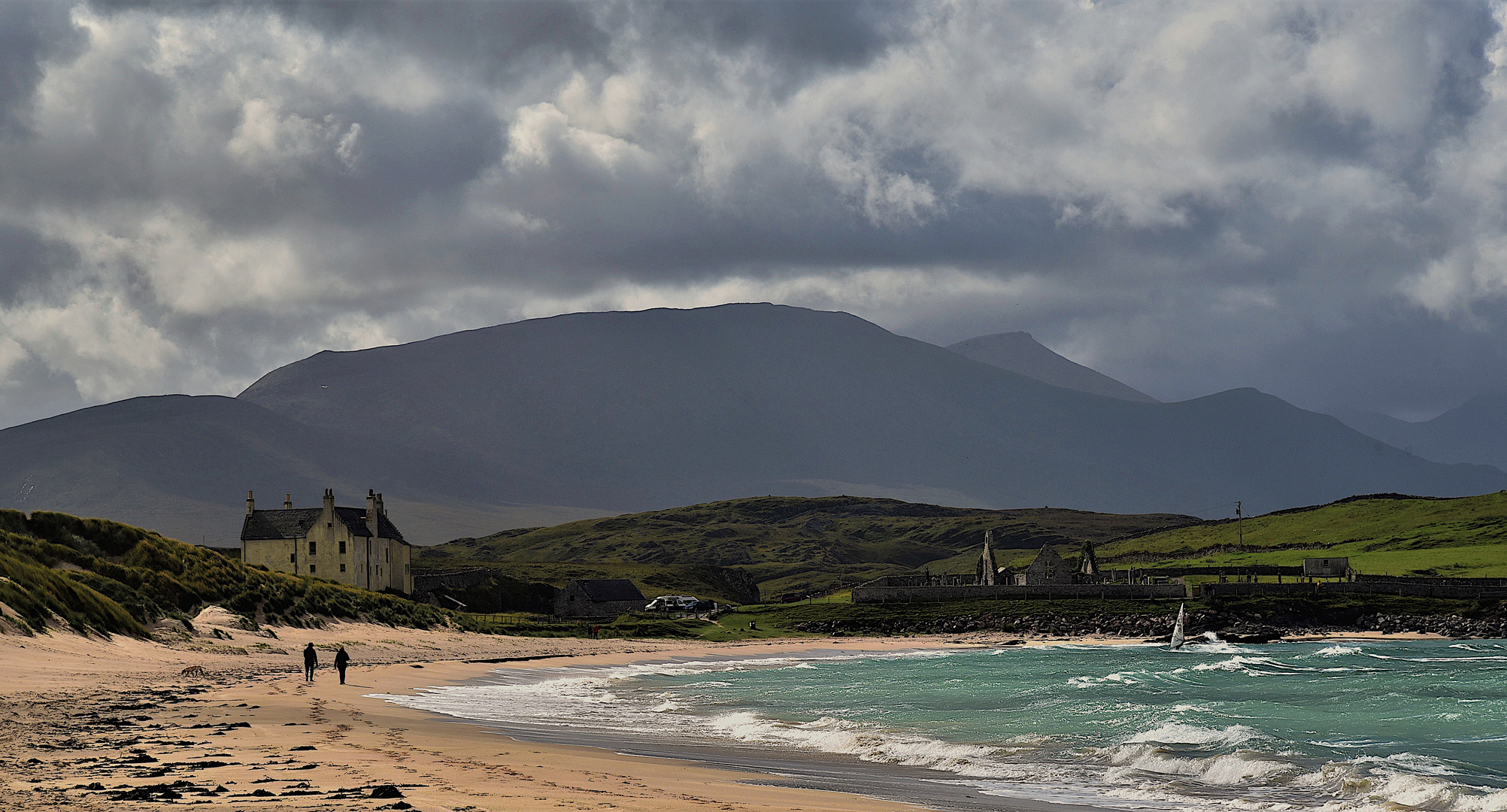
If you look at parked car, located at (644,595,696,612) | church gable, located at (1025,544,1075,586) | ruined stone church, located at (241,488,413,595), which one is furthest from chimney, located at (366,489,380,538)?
church gable, located at (1025,544,1075,586)

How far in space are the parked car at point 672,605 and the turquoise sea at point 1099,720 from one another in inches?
1865

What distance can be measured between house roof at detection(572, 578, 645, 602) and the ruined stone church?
17.8 meters

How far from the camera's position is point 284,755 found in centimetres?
2114

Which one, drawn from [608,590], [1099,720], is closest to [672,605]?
[608,590]

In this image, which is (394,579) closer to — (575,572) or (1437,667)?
(575,572)

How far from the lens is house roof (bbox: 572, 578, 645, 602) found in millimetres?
106500

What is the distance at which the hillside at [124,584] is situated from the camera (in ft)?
142

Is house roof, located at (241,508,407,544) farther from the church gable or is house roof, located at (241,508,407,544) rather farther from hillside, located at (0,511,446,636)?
the church gable

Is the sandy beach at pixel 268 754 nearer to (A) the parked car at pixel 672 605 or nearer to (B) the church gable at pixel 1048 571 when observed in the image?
(A) the parked car at pixel 672 605

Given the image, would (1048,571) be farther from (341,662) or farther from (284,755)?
(284,755)

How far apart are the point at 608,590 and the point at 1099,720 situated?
7822 centimetres

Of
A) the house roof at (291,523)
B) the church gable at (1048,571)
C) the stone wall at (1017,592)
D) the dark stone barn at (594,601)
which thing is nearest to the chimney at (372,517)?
the house roof at (291,523)

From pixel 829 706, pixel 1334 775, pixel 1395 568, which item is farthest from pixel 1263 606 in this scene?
pixel 1334 775

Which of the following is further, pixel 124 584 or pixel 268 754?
pixel 124 584
